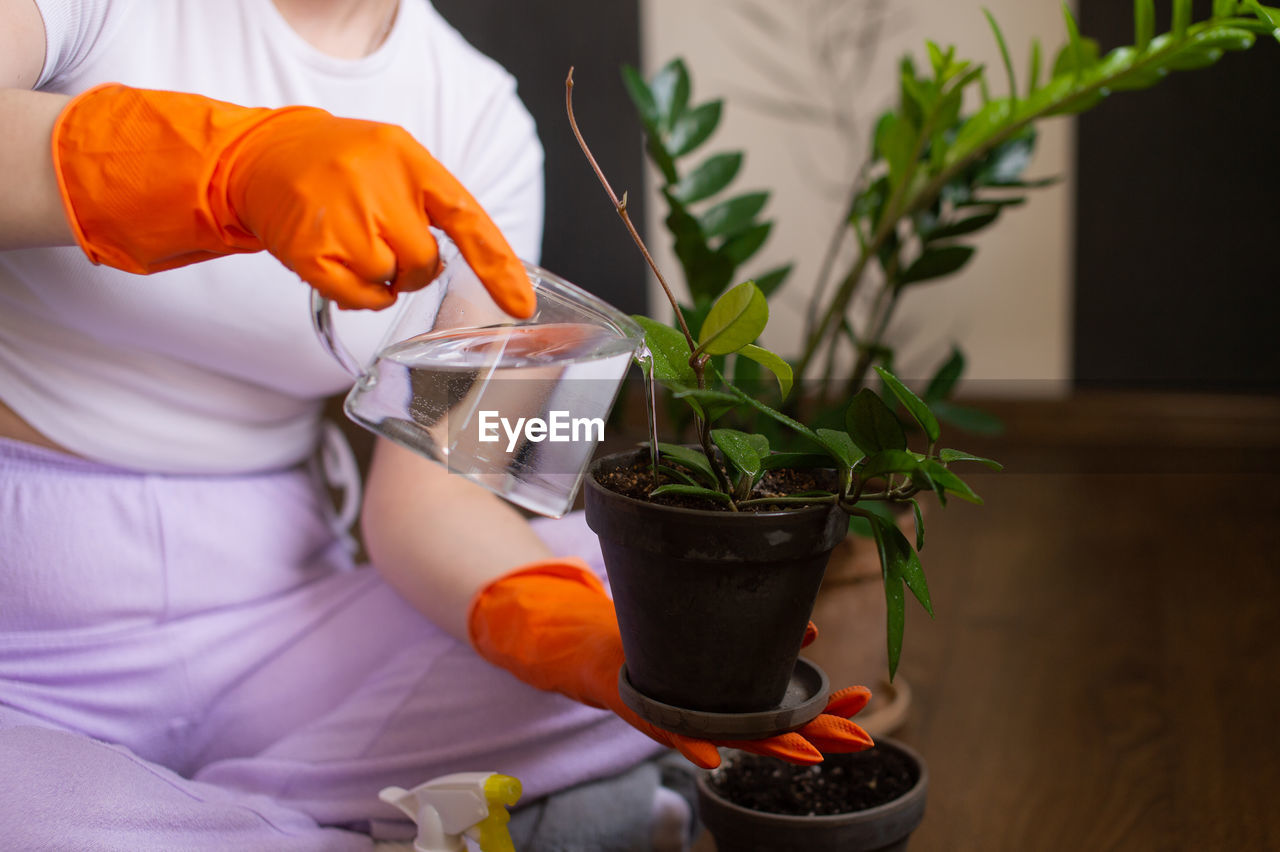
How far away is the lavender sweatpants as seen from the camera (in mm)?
855

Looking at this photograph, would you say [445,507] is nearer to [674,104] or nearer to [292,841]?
[292,841]

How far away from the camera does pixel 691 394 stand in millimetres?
592

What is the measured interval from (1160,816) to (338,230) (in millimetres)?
938

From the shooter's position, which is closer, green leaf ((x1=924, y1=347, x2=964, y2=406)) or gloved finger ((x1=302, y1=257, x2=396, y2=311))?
gloved finger ((x1=302, y1=257, x2=396, y2=311))

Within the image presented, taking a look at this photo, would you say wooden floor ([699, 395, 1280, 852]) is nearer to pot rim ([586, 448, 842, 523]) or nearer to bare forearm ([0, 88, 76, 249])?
pot rim ([586, 448, 842, 523])

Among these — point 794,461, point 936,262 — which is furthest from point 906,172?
point 794,461

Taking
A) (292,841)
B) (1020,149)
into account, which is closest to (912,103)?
(1020,149)

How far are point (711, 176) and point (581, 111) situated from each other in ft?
3.92

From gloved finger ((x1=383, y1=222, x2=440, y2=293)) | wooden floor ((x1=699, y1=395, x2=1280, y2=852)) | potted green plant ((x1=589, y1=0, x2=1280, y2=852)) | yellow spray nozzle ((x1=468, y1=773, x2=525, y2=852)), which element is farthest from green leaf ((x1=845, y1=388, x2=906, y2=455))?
wooden floor ((x1=699, y1=395, x2=1280, y2=852))

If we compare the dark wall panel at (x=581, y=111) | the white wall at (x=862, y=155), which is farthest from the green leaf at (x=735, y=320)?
the white wall at (x=862, y=155)

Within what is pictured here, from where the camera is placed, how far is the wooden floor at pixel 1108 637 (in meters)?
1.07

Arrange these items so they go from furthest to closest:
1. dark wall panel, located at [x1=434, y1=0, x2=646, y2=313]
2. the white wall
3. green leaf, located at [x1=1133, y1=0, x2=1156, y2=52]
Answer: the white wall
dark wall panel, located at [x1=434, y1=0, x2=646, y2=313]
green leaf, located at [x1=1133, y1=0, x2=1156, y2=52]

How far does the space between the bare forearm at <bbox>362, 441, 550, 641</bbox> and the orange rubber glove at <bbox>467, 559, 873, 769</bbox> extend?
1.3 inches

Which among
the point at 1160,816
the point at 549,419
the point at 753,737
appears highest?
the point at 549,419
